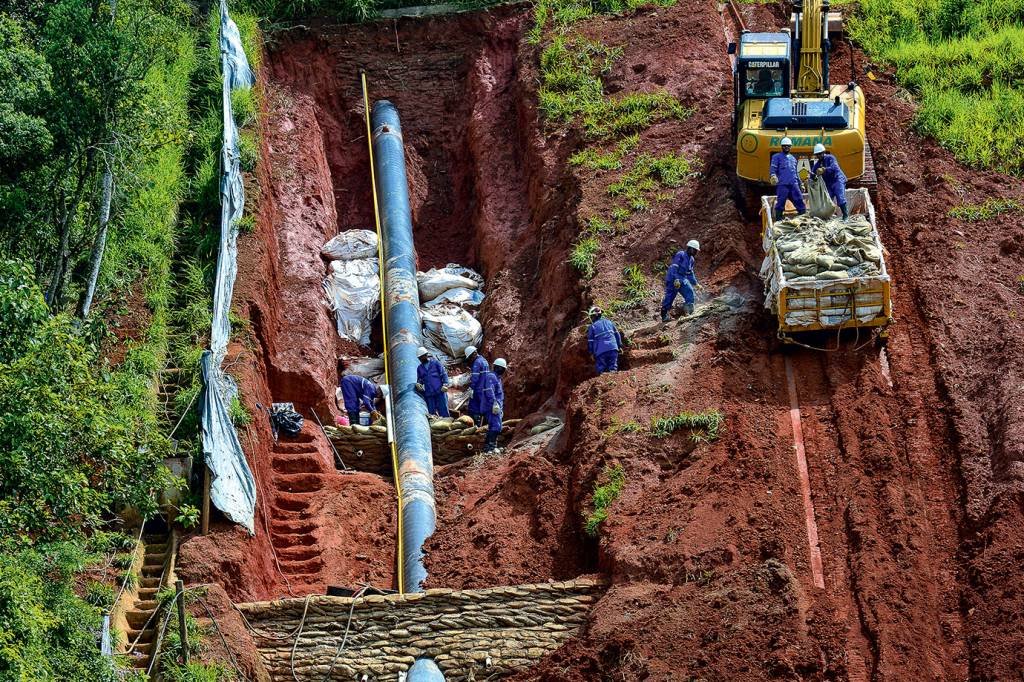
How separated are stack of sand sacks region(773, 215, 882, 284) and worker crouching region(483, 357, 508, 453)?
5.33 m

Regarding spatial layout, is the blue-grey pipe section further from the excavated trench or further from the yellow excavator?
the yellow excavator

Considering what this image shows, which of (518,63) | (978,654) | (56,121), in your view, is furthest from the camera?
(518,63)

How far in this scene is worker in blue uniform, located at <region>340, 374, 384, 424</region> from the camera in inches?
1078

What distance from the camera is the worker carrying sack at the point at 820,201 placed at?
2439cm

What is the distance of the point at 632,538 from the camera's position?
21828 mm

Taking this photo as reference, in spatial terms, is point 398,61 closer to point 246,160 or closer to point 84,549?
point 246,160

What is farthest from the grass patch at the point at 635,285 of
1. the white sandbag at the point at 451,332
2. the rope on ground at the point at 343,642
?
the rope on ground at the point at 343,642

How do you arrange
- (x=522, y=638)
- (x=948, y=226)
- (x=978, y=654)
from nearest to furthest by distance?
(x=978, y=654)
(x=522, y=638)
(x=948, y=226)

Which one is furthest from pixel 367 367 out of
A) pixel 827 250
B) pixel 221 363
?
pixel 827 250

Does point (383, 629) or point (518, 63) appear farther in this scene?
point (518, 63)

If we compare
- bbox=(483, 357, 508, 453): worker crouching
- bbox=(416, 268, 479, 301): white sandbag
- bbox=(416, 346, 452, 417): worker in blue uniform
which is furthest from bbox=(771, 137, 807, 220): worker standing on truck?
bbox=(416, 268, 479, 301): white sandbag

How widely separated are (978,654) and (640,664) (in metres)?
3.93

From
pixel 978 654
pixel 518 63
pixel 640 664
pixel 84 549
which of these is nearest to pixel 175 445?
pixel 84 549

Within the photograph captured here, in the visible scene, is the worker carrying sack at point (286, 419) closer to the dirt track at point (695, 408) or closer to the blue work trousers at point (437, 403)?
the dirt track at point (695, 408)
